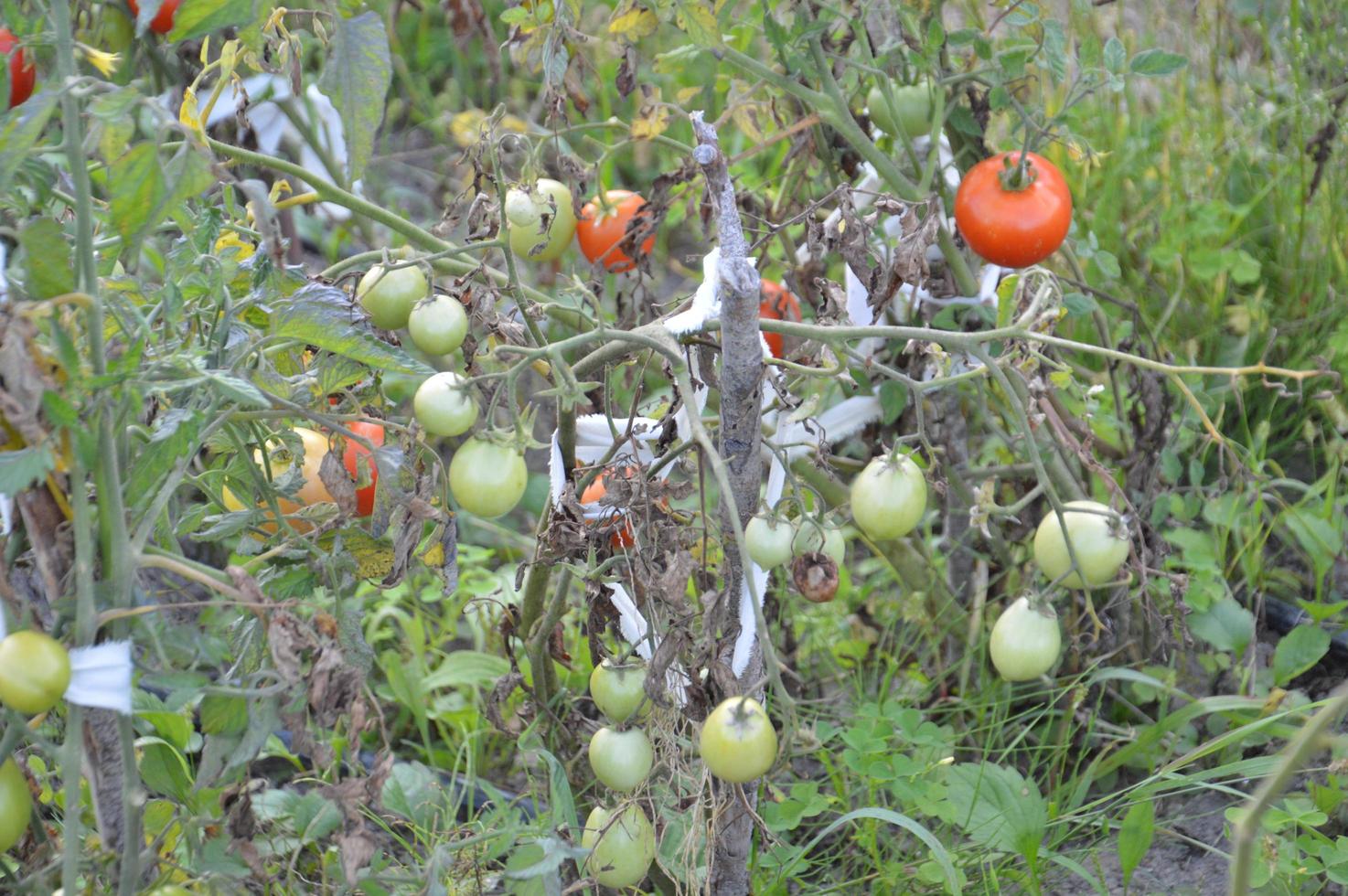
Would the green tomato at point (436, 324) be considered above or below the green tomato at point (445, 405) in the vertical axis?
above

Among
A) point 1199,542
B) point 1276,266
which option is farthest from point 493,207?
point 1276,266

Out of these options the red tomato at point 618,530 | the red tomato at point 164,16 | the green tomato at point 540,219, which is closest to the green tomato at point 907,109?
the green tomato at point 540,219

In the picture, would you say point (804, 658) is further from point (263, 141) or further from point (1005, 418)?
point (263, 141)

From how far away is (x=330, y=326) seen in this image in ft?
2.89

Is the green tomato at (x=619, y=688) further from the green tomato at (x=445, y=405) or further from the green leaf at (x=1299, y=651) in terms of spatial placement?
the green leaf at (x=1299, y=651)

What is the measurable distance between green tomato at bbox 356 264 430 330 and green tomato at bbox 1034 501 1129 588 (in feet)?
1.73

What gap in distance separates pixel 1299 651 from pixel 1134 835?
397 millimetres

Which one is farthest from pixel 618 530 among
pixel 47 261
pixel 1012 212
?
pixel 1012 212

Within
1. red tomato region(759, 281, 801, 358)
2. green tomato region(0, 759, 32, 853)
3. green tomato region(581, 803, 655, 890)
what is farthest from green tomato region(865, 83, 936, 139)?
green tomato region(0, 759, 32, 853)

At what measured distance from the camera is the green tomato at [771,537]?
0.87 meters

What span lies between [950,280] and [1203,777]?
1.93 ft

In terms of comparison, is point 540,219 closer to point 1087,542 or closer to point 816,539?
point 816,539

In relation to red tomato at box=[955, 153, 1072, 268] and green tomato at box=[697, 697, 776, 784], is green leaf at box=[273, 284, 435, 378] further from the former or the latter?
red tomato at box=[955, 153, 1072, 268]

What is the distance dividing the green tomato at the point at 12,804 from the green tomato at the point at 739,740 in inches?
17.1
